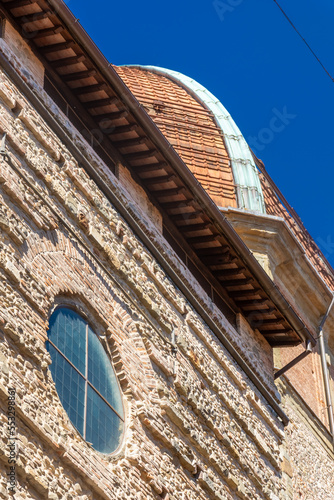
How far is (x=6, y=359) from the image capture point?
6816 millimetres

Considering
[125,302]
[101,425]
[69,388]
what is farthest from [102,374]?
[125,302]

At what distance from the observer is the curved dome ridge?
62.0 ft

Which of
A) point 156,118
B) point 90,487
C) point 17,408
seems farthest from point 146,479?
point 156,118

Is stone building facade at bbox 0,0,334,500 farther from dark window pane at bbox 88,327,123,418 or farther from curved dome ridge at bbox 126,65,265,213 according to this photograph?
curved dome ridge at bbox 126,65,265,213

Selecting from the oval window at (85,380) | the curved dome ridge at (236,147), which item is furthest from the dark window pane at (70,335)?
the curved dome ridge at (236,147)

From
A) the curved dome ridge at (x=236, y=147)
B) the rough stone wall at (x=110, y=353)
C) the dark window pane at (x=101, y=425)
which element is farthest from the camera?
the curved dome ridge at (x=236, y=147)

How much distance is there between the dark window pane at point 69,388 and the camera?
24.8ft

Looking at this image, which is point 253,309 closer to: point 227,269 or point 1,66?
point 227,269

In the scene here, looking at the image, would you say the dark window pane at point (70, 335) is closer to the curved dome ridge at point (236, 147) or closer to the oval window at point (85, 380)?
the oval window at point (85, 380)

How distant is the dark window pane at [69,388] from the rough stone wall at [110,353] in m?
0.22

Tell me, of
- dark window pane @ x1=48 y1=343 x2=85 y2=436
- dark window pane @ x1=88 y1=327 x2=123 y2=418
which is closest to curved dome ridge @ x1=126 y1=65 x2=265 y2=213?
→ dark window pane @ x1=88 y1=327 x2=123 y2=418

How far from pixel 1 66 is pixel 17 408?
10.7 feet

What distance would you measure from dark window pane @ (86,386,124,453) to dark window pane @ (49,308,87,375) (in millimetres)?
283

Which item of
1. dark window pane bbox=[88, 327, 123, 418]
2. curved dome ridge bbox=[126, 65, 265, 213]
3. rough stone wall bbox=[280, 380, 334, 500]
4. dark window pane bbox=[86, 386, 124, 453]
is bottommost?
dark window pane bbox=[86, 386, 124, 453]
